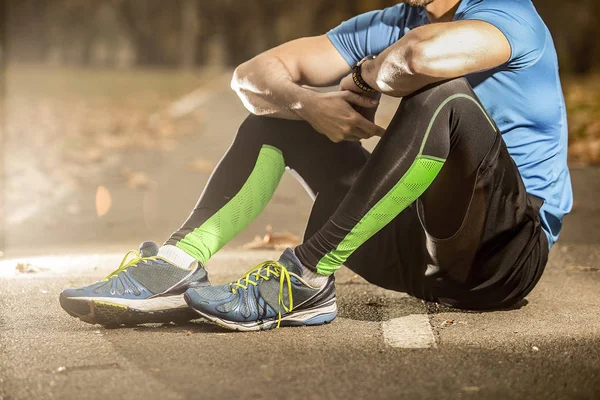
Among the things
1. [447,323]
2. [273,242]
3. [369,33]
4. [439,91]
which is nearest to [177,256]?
[447,323]

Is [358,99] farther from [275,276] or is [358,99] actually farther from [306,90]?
[275,276]

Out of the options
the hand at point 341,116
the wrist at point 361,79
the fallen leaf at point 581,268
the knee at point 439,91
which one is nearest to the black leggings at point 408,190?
the knee at point 439,91

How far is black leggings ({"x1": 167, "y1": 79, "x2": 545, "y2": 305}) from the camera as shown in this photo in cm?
286

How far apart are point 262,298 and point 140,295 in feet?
1.35

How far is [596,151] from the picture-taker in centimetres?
852

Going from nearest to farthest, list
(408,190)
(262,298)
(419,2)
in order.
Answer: (408,190) → (262,298) → (419,2)

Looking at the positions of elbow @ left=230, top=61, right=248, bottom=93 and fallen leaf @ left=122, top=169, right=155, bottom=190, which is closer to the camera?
elbow @ left=230, top=61, right=248, bottom=93

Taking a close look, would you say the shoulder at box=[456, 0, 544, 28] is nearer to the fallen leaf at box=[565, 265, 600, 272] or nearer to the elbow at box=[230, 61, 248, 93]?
the elbow at box=[230, 61, 248, 93]

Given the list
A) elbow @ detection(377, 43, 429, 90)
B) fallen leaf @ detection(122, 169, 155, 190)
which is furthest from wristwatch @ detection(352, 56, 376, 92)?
fallen leaf @ detection(122, 169, 155, 190)

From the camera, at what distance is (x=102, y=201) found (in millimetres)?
6645

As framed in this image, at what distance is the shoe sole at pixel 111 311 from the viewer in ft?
9.92

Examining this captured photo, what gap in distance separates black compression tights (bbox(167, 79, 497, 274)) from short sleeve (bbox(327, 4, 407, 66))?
0.48 meters

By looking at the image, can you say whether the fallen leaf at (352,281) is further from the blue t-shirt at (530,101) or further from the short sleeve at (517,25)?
the short sleeve at (517,25)

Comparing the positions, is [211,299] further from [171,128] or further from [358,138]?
[171,128]
